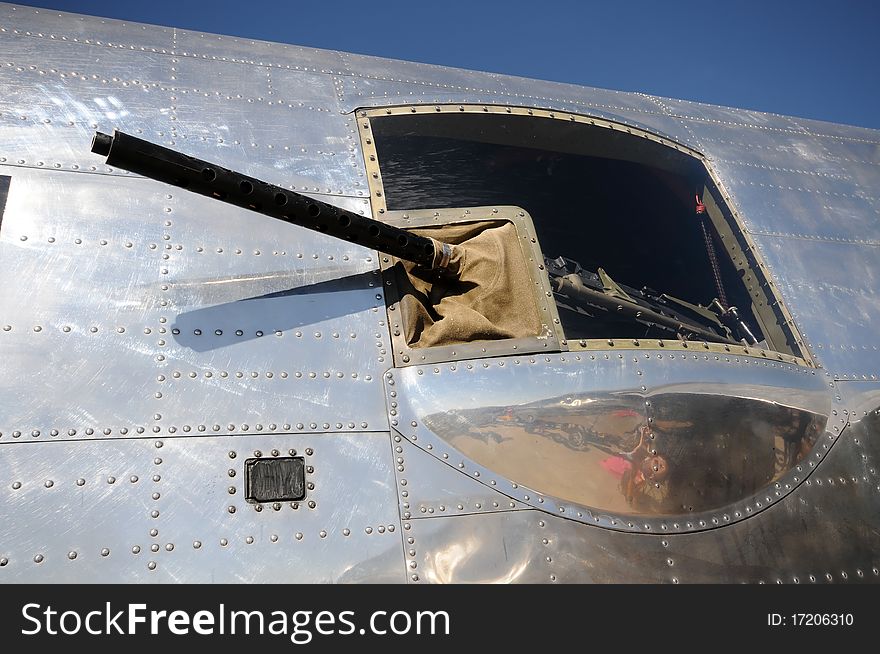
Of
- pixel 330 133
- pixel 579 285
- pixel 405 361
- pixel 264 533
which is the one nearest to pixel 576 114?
pixel 579 285

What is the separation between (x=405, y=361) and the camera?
10.2 ft

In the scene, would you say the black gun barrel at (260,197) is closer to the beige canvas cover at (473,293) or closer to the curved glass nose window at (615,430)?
the beige canvas cover at (473,293)

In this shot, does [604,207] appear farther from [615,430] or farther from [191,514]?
[191,514]

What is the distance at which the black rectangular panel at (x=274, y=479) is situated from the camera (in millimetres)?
2639

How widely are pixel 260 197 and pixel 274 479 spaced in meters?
1.05

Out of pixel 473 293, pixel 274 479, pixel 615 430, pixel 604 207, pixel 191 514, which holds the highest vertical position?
pixel 604 207

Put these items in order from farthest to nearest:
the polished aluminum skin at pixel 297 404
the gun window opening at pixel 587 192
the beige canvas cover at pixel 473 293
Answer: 1. the gun window opening at pixel 587 192
2. the beige canvas cover at pixel 473 293
3. the polished aluminum skin at pixel 297 404

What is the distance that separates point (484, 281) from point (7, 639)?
222 cm

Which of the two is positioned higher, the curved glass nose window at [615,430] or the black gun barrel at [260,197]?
the black gun barrel at [260,197]

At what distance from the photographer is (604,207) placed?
4.91 meters

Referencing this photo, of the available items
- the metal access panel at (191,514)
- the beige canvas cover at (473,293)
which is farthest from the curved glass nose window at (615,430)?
the metal access panel at (191,514)

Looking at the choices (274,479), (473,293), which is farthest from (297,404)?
(473,293)

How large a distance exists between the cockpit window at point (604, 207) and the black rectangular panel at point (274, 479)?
5.66 feet

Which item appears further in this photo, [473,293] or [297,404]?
[473,293]
